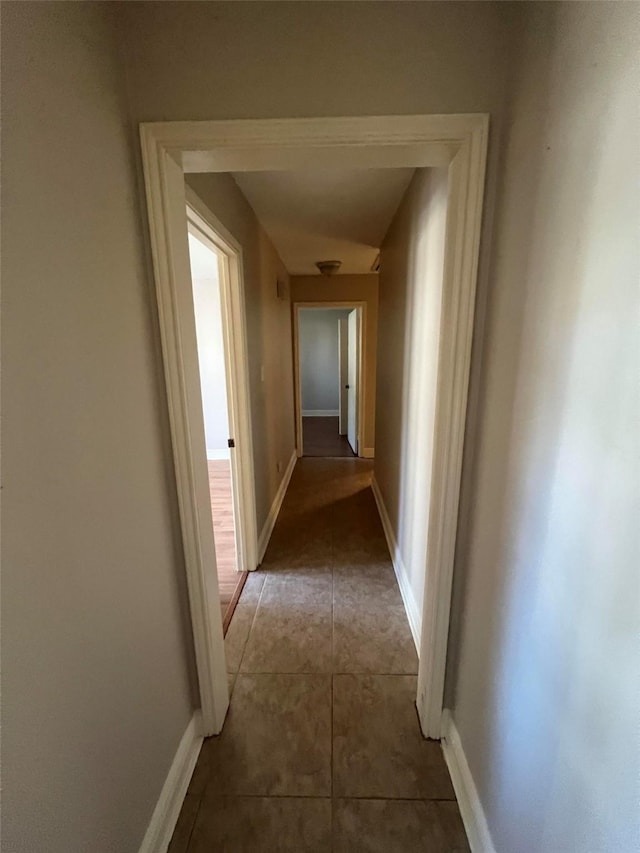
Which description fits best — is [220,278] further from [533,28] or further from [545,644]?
[545,644]

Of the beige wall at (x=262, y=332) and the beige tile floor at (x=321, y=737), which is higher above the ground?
the beige wall at (x=262, y=332)

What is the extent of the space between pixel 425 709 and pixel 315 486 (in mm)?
2665

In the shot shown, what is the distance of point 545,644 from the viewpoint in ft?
2.71

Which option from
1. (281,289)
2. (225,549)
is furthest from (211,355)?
(225,549)

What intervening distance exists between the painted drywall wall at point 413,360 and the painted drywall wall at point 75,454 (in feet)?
3.65

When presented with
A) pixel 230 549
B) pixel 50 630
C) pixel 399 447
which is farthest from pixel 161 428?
pixel 230 549

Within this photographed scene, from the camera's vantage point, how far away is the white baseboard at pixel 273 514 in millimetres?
2773

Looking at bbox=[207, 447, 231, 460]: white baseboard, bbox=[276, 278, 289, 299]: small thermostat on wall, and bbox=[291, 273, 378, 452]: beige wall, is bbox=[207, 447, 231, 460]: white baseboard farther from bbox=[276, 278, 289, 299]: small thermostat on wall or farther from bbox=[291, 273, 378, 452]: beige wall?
bbox=[276, 278, 289, 299]: small thermostat on wall

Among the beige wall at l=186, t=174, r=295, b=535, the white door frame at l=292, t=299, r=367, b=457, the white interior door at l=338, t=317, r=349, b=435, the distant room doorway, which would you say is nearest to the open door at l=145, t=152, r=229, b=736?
the beige wall at l=186, t=174, r=295, b=535

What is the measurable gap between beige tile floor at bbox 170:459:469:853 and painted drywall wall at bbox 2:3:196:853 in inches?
13.6

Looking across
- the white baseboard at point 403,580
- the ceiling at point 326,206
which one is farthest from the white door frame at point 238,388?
the white baseboard at point 403,580

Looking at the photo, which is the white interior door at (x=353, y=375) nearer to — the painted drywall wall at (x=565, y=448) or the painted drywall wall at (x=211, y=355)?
the painted drywall wall at (x=211, y=355)

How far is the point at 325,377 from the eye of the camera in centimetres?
802

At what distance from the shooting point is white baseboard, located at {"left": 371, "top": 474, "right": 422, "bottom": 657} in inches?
78.7
